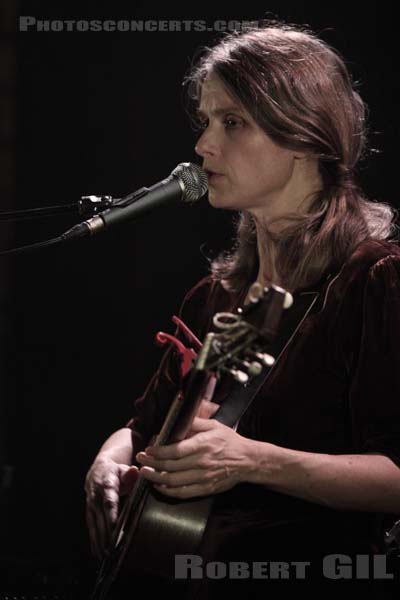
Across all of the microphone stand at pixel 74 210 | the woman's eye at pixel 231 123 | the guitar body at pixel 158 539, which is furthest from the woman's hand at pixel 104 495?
the woman's eye at pixel 231 123

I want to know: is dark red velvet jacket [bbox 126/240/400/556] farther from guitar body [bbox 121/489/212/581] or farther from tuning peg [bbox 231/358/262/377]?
tuning peg [bbox 231/358/262/377]

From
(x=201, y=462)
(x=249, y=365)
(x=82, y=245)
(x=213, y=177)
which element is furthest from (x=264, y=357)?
(x=82, y=245)

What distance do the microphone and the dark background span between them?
31.8 inches

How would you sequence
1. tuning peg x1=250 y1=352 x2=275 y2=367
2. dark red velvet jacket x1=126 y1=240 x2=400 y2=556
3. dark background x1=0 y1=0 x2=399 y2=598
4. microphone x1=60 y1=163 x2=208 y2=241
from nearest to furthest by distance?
tuning peg x1=250 y1=352 x2=275 y2=367 → microphone x1=60 y1=163 x2=208 y2=241 → dark red velvet jacket x1=126 y1=240 x2=400 y2=556 → dark background x1=0 y1=0 x2=399 y2=598

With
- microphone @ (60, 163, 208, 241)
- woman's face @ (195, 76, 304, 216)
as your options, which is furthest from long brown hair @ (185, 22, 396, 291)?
microphone @ (60, 163, 208, 241)

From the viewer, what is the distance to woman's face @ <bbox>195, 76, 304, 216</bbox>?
1.70 meters

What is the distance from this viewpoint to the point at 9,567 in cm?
234

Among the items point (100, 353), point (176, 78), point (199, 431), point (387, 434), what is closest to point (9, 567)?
point (100, 353)

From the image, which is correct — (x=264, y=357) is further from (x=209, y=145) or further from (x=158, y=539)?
(x=209, y=145)

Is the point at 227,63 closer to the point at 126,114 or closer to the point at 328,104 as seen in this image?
the point at 328,104

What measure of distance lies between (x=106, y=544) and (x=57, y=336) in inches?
37.9

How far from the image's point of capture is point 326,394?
155 cm

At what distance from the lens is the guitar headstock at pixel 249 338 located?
117 cm

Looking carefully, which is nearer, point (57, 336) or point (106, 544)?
point (106, 544)
